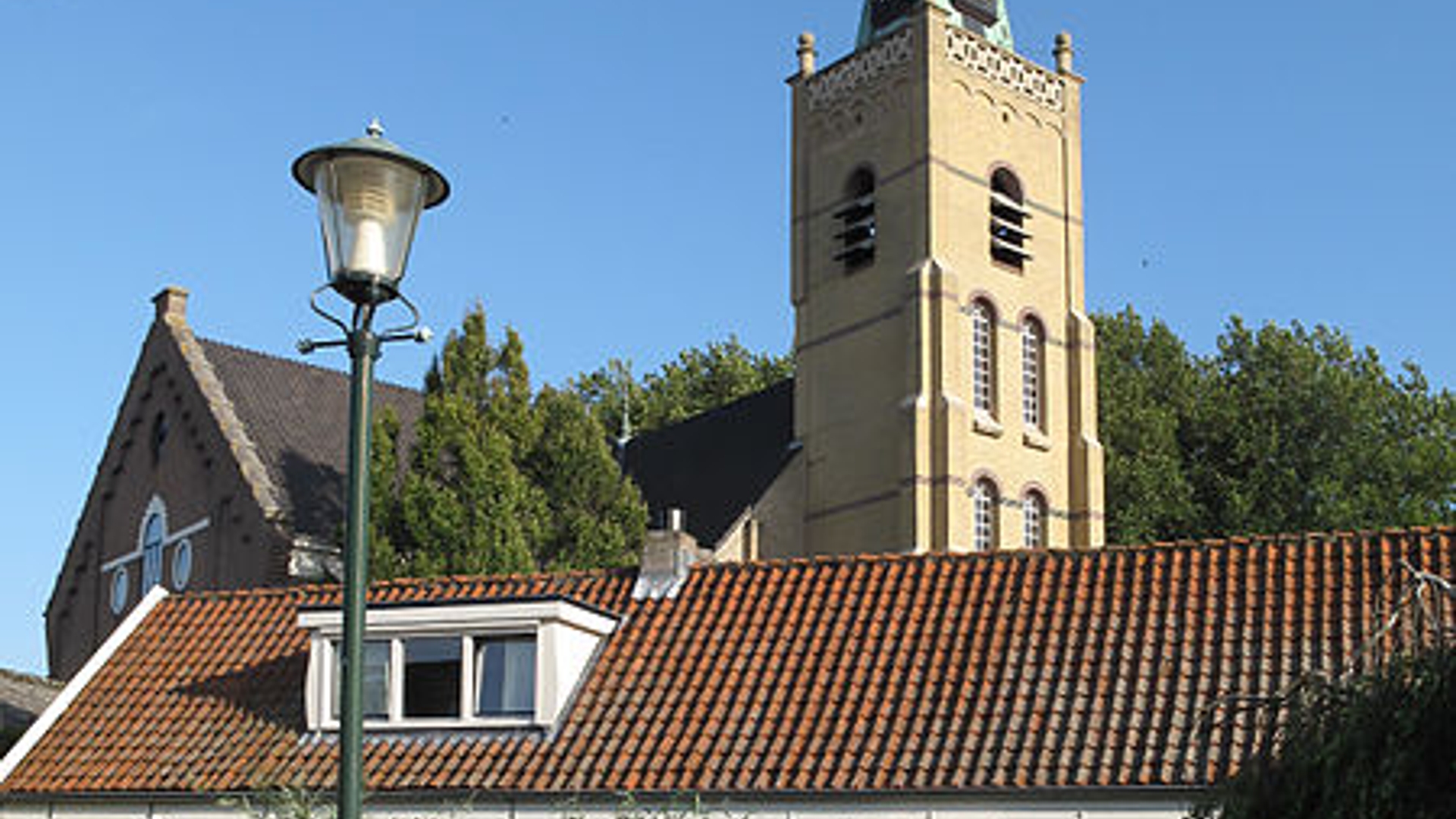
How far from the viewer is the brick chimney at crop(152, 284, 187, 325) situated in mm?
41969

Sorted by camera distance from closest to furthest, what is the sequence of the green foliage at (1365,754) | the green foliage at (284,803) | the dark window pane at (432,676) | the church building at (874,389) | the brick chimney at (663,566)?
the green foliage at (1365,754), the green foliage at (284,803), the dark window pane at (432,676), the brick chimney at (663,566), the church building at (874,389)

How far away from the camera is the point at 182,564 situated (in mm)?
39531

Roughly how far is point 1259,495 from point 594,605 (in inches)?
1289

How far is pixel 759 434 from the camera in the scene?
44.5 m

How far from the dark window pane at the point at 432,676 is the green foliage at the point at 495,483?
389 inches

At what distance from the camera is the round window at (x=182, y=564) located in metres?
39.3

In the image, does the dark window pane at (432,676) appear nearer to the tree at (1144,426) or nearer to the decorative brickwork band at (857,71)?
the decorative brickwork band at (857,71)

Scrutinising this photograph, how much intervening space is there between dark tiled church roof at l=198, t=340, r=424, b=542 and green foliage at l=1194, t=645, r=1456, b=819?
2697 cm

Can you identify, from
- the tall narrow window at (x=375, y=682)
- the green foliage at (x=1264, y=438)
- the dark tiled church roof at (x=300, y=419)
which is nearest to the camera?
the tall narrow window at (x=375, y=682)

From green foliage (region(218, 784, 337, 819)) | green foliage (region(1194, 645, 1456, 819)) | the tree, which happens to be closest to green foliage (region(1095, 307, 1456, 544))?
the tree

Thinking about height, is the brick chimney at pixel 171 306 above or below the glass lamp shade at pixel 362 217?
above

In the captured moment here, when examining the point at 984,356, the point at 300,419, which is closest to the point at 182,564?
the point at 300,419

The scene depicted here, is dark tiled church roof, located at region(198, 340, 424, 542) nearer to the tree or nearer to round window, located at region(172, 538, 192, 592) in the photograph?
round window, located at region(172, 538, 192, 592)

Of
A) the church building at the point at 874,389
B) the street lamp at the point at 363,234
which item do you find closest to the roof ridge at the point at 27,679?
the church building at the point at 874,389
